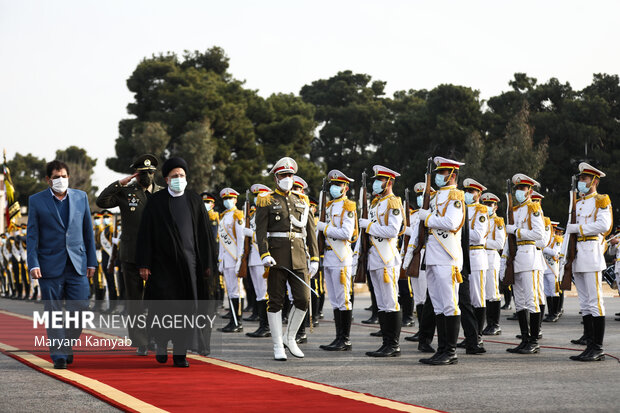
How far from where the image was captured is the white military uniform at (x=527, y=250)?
441 inches

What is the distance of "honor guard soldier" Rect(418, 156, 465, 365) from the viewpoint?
31.0 feet

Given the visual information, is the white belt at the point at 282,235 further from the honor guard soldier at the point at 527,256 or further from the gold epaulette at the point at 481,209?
the gold epaulette at the point at 481,209

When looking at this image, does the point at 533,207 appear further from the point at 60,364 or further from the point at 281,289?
the point at 60,364

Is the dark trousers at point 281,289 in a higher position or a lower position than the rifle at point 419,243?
lower

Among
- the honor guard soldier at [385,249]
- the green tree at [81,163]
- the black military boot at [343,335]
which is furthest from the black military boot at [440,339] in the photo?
the green tree at [81,163]

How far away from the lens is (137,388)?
296 inches

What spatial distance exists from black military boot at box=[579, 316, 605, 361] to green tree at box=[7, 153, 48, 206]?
64.8 meters

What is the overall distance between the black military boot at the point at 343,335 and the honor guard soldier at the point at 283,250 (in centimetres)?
92

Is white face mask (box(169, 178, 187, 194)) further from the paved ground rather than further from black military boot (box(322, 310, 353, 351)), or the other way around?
black military boot (box(322, 310, 353, 351))

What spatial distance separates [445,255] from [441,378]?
5.53ft

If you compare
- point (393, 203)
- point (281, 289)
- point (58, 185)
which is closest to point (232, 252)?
point (393, 203)

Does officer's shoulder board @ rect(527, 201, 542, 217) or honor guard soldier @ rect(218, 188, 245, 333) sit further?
honor guard soldier @ rect(218, 188, 245, 333)

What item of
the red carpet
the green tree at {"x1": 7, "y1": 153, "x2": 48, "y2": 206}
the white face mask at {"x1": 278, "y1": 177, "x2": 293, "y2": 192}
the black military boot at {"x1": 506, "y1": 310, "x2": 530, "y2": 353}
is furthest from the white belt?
the green tree at {"x1": 7, "y1": 153, "x2": 48, "y2": 206}

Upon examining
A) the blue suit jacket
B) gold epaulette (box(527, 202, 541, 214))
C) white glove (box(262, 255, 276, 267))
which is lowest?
Result: white glove (box(262, 255, 276, 267))
